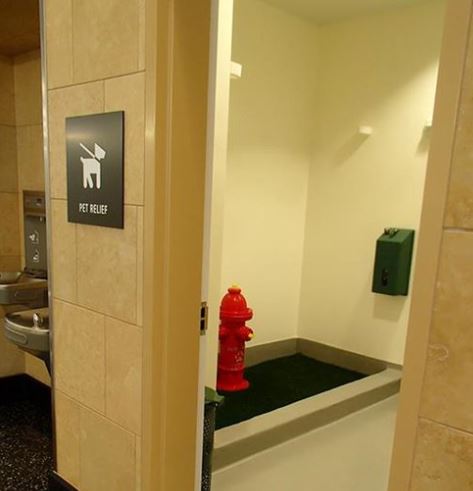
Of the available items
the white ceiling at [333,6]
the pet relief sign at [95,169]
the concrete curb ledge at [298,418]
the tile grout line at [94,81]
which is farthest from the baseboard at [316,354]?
the white ceiling at [333,6]

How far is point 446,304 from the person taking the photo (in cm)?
71

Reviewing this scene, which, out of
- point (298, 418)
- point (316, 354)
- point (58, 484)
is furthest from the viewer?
point (316, 354)

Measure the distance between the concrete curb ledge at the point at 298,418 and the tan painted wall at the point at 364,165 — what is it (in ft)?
1.37

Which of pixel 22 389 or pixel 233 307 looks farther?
pixel 233 307

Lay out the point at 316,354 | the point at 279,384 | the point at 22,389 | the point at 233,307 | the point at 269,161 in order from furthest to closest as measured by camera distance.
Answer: the point at 316,354 < the point at 269,161 < the point at 279,384 < the point at 233,307 < the point at 22,389

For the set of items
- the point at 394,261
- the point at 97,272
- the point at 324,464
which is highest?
the point at 97,272

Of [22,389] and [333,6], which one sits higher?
[333,6]

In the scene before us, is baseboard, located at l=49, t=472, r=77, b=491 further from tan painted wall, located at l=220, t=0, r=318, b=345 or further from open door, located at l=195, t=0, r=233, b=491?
tan painted wall, located at l=220, t=0, r=318, b=345

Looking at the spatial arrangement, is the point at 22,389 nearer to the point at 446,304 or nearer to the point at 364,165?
the point at 446,304

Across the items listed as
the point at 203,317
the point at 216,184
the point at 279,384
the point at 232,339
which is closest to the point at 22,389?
the point at 232,339

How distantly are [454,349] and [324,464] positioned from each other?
198 centimetres

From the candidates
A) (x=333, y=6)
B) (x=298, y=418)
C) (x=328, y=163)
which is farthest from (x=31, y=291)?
(x=333, y=6)

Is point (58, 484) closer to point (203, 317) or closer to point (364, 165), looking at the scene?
point (203, 317)

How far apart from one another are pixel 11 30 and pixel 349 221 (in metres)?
2.80
